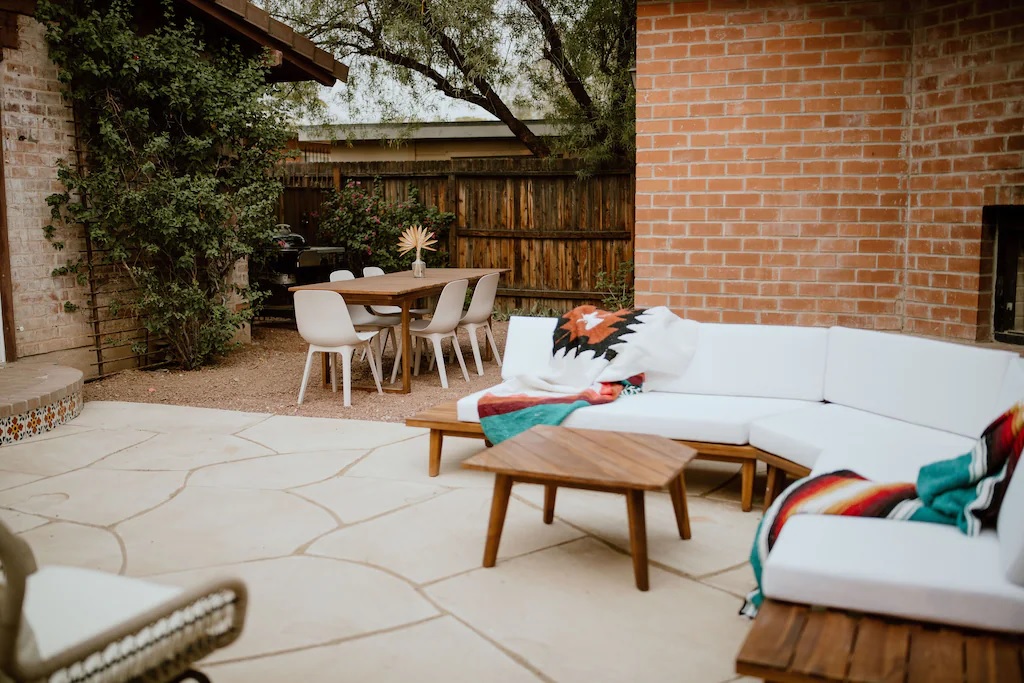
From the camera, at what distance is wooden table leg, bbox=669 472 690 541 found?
370cm

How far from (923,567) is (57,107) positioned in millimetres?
7265

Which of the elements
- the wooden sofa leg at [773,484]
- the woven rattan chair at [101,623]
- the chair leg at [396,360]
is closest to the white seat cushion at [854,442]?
the wooden sofa leg at [773,484]

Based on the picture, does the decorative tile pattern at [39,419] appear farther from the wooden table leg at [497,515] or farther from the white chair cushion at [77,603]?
the white chair cushion at [77,603]

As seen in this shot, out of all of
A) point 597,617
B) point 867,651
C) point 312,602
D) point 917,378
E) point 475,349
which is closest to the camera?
point 867,651

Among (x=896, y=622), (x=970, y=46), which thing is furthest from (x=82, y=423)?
(x=970, y=46)

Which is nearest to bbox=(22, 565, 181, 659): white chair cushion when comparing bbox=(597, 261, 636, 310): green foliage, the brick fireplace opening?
the brick fireplace opening

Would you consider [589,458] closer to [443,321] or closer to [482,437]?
[482,437]

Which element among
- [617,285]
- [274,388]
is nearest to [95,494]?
[274,388]

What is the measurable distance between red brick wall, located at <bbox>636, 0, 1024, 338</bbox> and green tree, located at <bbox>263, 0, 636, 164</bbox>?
13.9 ft

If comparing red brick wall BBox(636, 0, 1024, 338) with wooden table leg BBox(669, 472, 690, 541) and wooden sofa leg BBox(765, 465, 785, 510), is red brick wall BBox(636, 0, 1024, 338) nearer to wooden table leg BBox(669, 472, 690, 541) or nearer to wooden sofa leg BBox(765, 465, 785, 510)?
wooden sofa leg BBox(765, 465, 785, 510)

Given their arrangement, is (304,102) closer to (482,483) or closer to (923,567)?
(482,483)

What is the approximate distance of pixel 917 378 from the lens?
4.03 metres

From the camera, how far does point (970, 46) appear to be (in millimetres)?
4703

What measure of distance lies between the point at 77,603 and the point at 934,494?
A: 242cm
